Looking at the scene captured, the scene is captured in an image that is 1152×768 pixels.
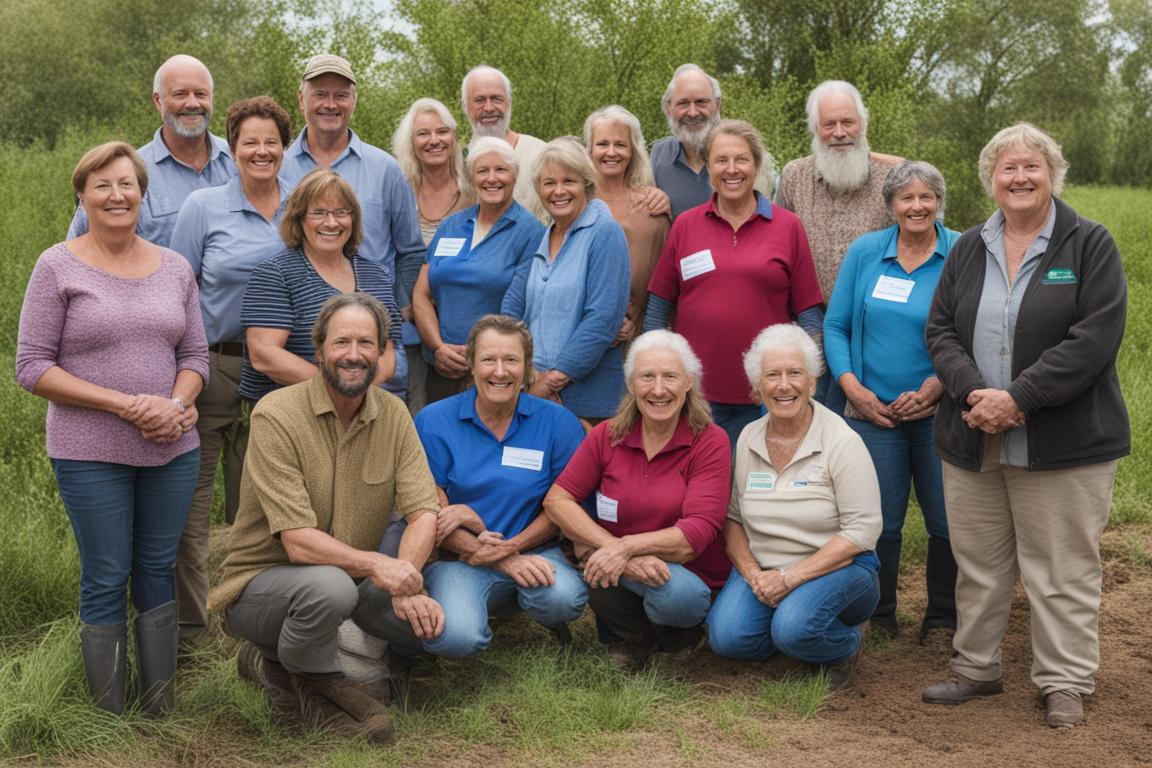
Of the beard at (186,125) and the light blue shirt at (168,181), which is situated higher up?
the beard at (186,125)

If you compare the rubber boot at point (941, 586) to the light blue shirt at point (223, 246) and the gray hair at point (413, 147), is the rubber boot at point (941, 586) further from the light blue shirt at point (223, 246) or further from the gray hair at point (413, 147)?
the light blue shirt at point (223, 246)

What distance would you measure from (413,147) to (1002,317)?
3.07m

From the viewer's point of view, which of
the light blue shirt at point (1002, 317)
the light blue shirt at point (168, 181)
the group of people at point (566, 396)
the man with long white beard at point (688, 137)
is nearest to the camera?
the group of people at point (566, 396)

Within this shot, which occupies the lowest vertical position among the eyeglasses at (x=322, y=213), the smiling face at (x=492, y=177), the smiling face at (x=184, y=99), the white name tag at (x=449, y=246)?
the white name tag at (x=449, y=246)

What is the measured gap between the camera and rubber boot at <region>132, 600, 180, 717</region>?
4.37 meters

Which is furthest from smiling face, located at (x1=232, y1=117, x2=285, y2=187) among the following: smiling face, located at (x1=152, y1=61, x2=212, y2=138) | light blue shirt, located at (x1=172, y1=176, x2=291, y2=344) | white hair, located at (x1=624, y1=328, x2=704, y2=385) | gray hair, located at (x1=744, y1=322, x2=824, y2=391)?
gray hair, located at (x1=744, y1=322, x2=824, y2=391)

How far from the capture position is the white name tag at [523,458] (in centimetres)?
482

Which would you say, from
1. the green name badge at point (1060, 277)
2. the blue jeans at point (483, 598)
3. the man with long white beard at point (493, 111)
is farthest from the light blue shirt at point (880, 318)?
the man with long white beard at point (493, 111)

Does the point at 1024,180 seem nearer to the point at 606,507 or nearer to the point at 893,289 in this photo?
the point at 893,289

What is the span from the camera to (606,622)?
5.04 metres

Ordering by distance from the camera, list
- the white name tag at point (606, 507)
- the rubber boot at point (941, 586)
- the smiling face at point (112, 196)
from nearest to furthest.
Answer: the smiling face at point (112, 196), the white name tag at point (606, 507), the rubber boot at point (941, 586)

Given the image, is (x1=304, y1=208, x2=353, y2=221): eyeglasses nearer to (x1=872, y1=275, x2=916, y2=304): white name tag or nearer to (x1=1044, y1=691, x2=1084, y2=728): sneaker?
(x1=872, y1=275, x2=916, y2=304): white name tag

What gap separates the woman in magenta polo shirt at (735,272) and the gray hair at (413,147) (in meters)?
1.32

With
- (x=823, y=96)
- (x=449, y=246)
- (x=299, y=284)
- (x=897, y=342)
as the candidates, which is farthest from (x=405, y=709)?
(x=823, y=96)
